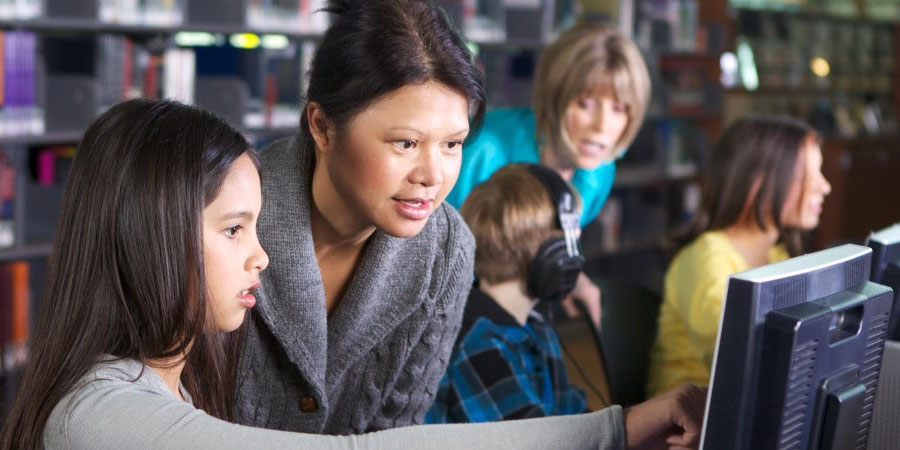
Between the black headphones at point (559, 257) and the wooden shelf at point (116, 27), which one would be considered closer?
the black headphones at point (559, 257)

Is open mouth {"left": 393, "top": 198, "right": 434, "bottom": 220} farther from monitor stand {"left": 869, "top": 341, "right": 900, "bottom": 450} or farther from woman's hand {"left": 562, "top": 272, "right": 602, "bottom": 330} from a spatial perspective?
woman's hand {"left": 562, "top": 272, "right": 602, "bottom": 330}

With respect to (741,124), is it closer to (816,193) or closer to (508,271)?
(816,193)

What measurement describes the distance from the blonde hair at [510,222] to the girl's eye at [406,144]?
577 mm

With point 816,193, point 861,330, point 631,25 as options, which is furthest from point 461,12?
point 861,330

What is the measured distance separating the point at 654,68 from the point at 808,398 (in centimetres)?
426

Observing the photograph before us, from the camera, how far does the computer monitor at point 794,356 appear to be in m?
0.99

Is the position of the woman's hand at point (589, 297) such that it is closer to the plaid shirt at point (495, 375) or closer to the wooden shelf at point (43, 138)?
the plaid shirt at point (495, 375)

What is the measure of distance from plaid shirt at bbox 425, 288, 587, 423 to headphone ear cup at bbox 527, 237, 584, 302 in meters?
0.08

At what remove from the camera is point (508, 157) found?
2.37 m

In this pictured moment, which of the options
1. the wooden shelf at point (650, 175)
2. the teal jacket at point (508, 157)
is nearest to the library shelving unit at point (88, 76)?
the teal jacket at point (508, 157)

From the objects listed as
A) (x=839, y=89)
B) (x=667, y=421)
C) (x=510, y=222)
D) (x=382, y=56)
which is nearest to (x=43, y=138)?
(x=510, y=222)

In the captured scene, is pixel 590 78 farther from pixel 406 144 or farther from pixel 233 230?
pixel 233 230

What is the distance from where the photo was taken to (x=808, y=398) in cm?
106

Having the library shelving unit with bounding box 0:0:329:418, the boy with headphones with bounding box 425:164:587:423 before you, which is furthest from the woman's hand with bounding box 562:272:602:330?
the library shelving unit with bounding box 0:0:329:418
